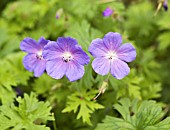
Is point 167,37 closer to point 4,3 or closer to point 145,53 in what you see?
point 145,53

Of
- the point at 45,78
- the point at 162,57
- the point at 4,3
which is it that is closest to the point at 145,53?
the point at 162,57

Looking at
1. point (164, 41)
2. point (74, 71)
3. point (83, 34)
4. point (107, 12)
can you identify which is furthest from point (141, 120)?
point (164, 41)

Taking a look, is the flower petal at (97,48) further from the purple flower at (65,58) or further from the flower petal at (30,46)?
the flower petal at (30,46)

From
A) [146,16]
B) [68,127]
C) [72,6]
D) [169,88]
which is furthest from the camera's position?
[146,16]

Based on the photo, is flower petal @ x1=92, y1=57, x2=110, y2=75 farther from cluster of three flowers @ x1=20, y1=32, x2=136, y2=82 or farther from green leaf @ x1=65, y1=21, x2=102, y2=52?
green leaf @ x1=65, y1=21, x2=102, y2=52

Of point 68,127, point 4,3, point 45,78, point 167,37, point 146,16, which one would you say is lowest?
point 68,127

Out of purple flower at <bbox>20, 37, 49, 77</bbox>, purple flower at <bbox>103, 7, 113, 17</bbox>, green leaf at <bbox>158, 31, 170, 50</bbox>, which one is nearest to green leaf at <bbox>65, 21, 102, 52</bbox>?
purple flower at <bbox>103, 7, 113, 17</bbox>

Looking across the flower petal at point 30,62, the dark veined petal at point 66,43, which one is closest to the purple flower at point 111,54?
the dark veined petal at point 66,43

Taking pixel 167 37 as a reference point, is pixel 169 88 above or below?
below

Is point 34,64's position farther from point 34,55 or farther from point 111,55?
point 111,55
